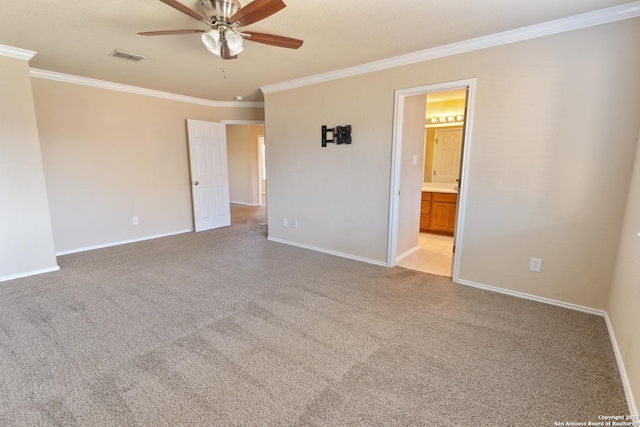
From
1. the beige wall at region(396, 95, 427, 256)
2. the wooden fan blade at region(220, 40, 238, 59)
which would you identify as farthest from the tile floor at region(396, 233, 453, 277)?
the wooden fan blade at region(220, 40, 238, 59)

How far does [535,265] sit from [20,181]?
17.5 ft

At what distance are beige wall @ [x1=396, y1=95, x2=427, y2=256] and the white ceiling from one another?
844 mm

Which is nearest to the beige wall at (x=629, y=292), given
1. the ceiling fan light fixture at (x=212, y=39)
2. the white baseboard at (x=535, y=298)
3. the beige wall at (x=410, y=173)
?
the white baseboard at (x=535, y=298)

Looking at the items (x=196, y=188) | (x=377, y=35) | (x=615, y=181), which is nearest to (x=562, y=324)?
(x=615, y=181)

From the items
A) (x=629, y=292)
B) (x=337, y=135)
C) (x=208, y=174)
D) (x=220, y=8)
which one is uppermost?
(x=220, y=8)

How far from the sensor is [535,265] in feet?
9.23

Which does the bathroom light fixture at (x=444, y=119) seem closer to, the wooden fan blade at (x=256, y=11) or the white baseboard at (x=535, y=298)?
the white baseboard at (x=535, y=298)

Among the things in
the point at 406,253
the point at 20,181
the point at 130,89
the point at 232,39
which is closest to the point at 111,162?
the point at 130,89

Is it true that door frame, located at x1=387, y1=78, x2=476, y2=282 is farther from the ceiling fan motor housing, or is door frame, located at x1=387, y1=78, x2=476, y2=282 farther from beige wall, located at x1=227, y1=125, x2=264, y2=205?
beige wall, located at x1=227, y1=125, x2=264, y2=205

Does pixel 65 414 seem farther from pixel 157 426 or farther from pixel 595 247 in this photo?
pixel 595 247

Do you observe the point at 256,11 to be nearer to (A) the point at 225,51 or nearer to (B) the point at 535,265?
(A) the point at 225,51

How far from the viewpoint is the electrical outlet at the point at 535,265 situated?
279 centimetres

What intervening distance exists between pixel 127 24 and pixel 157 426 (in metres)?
A: 2.95

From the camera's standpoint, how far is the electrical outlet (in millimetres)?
2793
